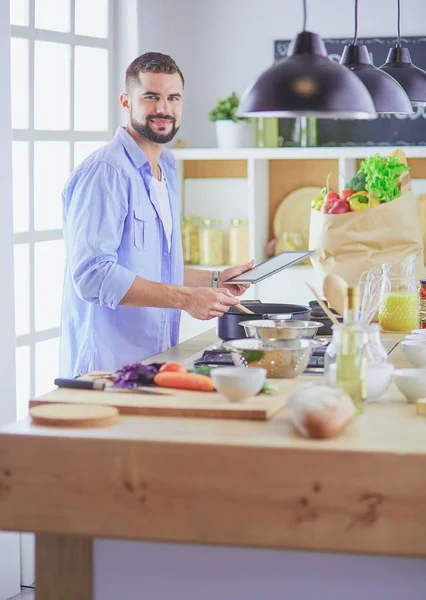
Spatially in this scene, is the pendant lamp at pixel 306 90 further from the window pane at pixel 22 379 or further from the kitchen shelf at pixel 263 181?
the kitchen shelf at pixel 263 181

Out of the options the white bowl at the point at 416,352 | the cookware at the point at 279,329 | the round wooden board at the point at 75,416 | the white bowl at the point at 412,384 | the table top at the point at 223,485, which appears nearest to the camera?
the table top at the point at 223,485

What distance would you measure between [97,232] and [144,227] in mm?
247

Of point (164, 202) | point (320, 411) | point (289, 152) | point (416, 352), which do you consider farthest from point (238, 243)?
point (320, 411)

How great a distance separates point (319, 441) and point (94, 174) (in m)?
1.60

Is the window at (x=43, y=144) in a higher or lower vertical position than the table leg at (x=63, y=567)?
higher

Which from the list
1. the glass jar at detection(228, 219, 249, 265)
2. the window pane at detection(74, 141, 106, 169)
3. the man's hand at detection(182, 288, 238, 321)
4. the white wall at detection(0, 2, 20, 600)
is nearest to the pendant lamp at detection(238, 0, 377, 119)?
the man's hand at detection(182, 288, 238, 321)

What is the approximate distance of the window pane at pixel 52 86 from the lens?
13.9 feet

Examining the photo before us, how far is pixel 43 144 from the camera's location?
14.0 feet

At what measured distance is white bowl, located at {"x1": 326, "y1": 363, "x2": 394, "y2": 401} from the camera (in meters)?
2.26

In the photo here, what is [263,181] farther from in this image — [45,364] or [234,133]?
[45,364]

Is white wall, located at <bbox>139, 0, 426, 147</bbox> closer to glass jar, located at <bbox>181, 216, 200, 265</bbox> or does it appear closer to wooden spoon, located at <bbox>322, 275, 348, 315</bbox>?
glass jar, located at <bbox>181, 216, 200, 265</bbox>

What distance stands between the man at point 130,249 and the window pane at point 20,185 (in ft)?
2.25

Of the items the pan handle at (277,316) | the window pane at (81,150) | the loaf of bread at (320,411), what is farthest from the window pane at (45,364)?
the loaf of bread at (320,411)

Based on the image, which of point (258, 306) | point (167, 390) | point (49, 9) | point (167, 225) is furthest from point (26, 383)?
point (167, 390)
